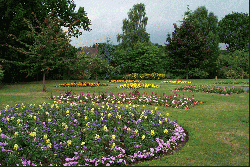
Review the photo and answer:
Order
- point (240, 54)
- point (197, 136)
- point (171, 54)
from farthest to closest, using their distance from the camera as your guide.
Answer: point (171, 54) < point (240, 54) < point (197, 136)

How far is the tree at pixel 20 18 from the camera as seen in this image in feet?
58.1

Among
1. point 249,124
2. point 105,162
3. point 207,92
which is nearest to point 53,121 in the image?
point 105,162

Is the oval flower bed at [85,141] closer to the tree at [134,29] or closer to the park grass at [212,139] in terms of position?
the park grass at [212,139]

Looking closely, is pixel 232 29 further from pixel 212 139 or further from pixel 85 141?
pixel 85 141

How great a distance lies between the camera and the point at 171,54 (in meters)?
21.8

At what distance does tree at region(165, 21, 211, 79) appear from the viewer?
20714mm

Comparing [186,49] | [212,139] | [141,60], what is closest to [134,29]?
[141,60]

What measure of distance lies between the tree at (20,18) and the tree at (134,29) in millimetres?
15480

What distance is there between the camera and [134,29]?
39.6 meters

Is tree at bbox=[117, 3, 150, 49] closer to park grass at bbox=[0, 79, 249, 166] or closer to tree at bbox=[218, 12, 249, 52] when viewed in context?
tree at bbox=[218, 12, 249, 52]

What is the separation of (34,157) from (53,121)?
5.71 feet

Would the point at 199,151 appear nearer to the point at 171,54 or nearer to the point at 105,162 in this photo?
the point at 105,162

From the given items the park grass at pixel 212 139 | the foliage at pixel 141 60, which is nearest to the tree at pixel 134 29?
the foliage at pixel 141 60

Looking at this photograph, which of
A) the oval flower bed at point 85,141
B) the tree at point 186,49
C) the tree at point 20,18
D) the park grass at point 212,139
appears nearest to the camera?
the park grass at point 212,139
